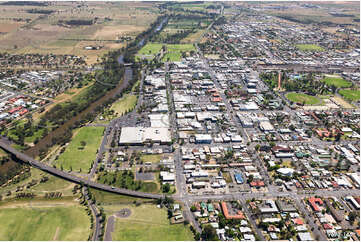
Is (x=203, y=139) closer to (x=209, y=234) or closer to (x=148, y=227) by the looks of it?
(x=209, y=234)

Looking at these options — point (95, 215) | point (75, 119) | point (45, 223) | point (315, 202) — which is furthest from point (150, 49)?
point (315, 202)

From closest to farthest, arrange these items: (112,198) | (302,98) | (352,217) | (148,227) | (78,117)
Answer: (148,227), (352,217), (112,198), (78,117), (302,98)

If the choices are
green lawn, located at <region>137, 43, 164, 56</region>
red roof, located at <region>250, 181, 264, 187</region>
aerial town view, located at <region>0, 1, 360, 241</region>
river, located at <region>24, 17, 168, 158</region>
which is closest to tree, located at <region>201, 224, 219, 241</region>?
aerial town view, located at <region>0, 1, 360, 241</region>

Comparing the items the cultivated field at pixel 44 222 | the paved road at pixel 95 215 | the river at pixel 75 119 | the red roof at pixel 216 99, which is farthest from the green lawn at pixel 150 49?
the cultivated field at pixel 44 222

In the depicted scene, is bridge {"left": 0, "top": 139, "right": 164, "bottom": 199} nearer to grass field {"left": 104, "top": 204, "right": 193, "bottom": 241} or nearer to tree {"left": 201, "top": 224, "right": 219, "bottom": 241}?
grass field {"left": 104, "top": 204, "right": 193, "bottom": 241}

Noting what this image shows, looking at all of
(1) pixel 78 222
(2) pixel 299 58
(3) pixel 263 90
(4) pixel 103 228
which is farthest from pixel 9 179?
(2) pixel 299 58

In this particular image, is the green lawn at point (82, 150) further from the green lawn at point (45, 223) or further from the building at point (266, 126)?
the building at point (266, 126)

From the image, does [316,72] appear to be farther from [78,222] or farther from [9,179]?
[9,179]
